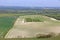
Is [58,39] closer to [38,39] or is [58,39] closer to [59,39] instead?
[59,39]

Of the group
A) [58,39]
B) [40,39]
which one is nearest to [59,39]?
[58,39]

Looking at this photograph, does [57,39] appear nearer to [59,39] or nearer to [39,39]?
[59,39]

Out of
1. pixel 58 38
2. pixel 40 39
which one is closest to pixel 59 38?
pixel 58 38

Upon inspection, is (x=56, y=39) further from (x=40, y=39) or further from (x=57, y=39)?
(x=40, y=39)

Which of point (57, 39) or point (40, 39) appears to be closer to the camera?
point (57, 39)

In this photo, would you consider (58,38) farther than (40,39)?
No
